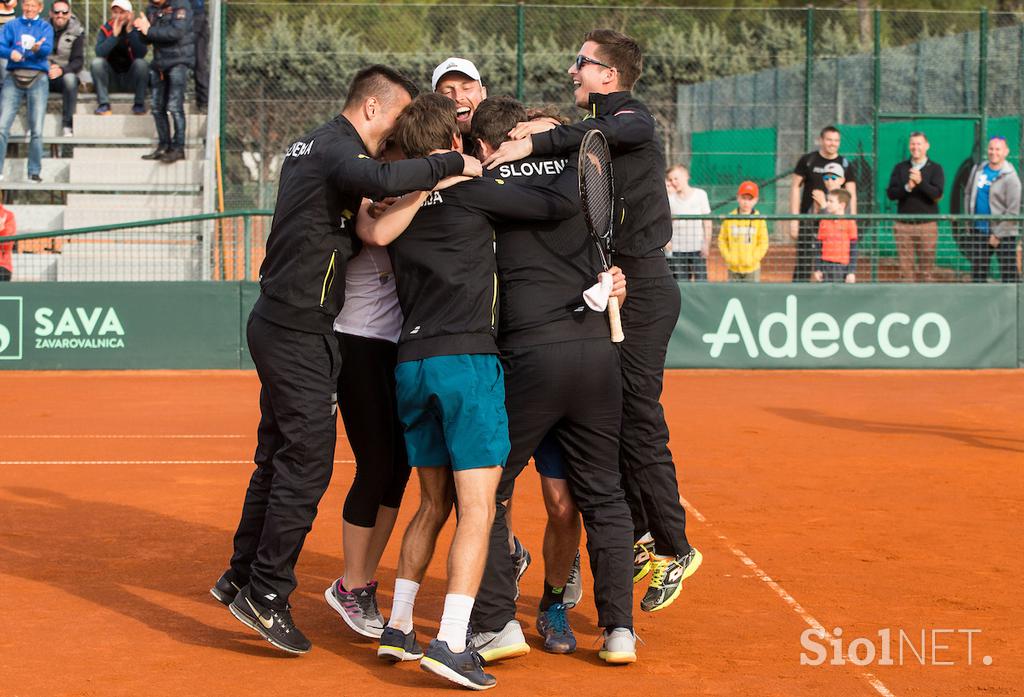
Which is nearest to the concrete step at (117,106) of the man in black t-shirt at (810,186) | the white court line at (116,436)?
the man in black t-shirt at (810,186)

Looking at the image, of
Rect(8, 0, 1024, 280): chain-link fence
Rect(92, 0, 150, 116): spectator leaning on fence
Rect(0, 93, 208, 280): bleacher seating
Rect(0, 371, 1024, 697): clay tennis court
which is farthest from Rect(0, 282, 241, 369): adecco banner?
Rect(92, 0, 150, 116): spectator leaning on fence

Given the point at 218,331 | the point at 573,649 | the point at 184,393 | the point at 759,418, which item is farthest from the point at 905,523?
the point at 218,331

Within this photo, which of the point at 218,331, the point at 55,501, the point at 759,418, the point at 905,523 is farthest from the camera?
the point at 218,331

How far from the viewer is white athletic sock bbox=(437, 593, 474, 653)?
17.3ft

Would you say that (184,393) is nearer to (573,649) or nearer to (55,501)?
(55,501)

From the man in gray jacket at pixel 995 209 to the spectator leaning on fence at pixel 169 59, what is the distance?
10695mm

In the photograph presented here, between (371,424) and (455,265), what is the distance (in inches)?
37.1

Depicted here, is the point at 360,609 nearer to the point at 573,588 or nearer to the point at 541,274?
the point at 573,588

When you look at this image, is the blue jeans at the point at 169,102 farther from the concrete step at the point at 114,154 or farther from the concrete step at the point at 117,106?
the concrete step at the point at 117,106

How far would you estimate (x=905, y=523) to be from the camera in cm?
834

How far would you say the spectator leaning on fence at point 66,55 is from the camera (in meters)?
20.7

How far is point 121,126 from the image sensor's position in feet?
69.9

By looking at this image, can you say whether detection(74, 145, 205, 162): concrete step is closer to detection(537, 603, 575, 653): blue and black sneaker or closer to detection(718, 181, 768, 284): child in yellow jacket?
detection(718, 181, 768, 284): child in yellow jacket

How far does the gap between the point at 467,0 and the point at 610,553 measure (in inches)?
1309
